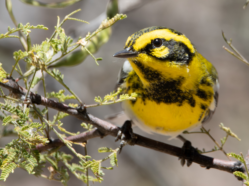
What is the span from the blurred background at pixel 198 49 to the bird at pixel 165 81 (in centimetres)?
271

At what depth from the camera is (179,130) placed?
230 cm

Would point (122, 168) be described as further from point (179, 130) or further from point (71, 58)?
point (71, 58)

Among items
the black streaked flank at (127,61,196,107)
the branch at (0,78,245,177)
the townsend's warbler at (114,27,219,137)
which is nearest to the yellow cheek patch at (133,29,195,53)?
the townsend's warbler at (114,27,219,137)

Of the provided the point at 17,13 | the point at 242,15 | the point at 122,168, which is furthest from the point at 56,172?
the point at 242,15

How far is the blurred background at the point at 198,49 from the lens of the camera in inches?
208

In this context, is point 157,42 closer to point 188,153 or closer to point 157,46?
point 157,46

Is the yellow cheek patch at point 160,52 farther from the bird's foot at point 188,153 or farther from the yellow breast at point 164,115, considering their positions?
the bird's foot at point 188,153

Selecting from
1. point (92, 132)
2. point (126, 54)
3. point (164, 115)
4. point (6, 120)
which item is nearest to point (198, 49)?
point (164, 115)

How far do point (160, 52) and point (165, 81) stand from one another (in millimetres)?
231

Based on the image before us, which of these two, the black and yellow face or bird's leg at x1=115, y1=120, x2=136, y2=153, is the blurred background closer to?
bird's leg at x1=115, y1=120, x2=136, y2=153

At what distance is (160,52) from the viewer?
1846 mm

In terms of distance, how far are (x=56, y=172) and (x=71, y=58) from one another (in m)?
Result: 0.75

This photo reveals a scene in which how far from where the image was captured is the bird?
185 cm

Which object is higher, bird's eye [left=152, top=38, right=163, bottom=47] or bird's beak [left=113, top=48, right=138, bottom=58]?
bird's eye [left=152, top=38, right=163, bottom=47]
